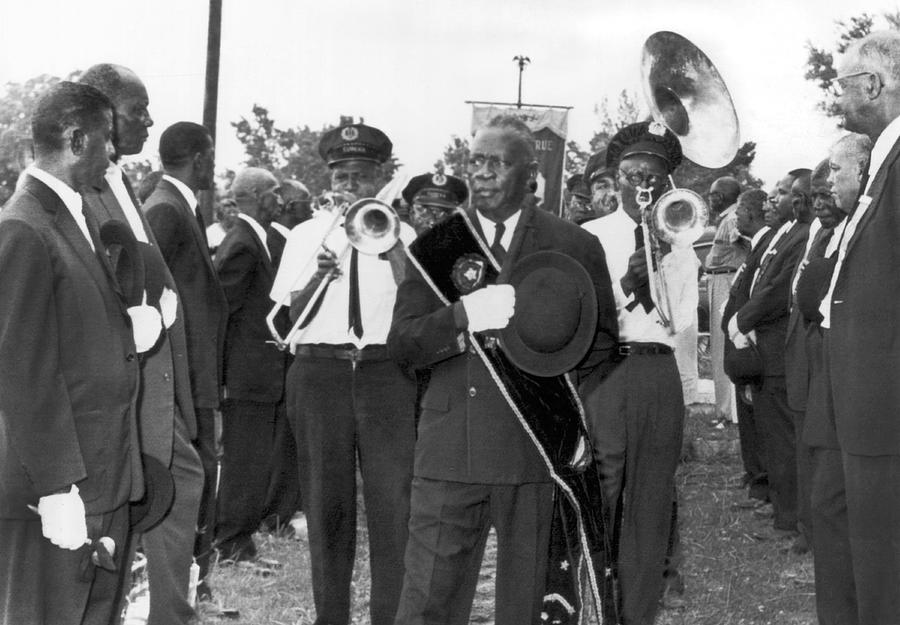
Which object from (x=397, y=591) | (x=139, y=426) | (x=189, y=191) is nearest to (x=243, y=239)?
(x=189, y=191)

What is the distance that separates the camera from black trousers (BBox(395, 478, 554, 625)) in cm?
478

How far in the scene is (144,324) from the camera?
441cm

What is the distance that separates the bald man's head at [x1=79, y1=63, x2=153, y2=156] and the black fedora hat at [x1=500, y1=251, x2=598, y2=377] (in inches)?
73.2

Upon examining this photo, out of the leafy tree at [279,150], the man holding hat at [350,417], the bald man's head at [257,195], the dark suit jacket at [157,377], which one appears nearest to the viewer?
the dark suit jacket at [157,377]

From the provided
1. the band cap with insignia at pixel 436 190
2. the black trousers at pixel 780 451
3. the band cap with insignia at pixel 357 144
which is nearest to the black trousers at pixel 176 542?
the band cap with insignia at pixel 357 144

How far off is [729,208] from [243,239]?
6.01 metres

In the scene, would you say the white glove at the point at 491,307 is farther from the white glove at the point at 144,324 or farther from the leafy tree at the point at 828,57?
the leafy tree at the point at 828,57

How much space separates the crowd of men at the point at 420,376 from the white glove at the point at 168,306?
2 centimetres

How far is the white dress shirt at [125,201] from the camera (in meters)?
5.09

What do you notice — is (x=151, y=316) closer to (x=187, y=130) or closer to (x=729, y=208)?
(x=187, y=130)

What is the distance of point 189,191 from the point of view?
629cm

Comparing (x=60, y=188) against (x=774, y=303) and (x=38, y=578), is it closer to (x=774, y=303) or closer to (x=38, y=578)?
(x=38, y=578)

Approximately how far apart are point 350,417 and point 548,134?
29.4m

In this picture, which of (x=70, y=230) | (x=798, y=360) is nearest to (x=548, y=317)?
(x=70, y=230)
